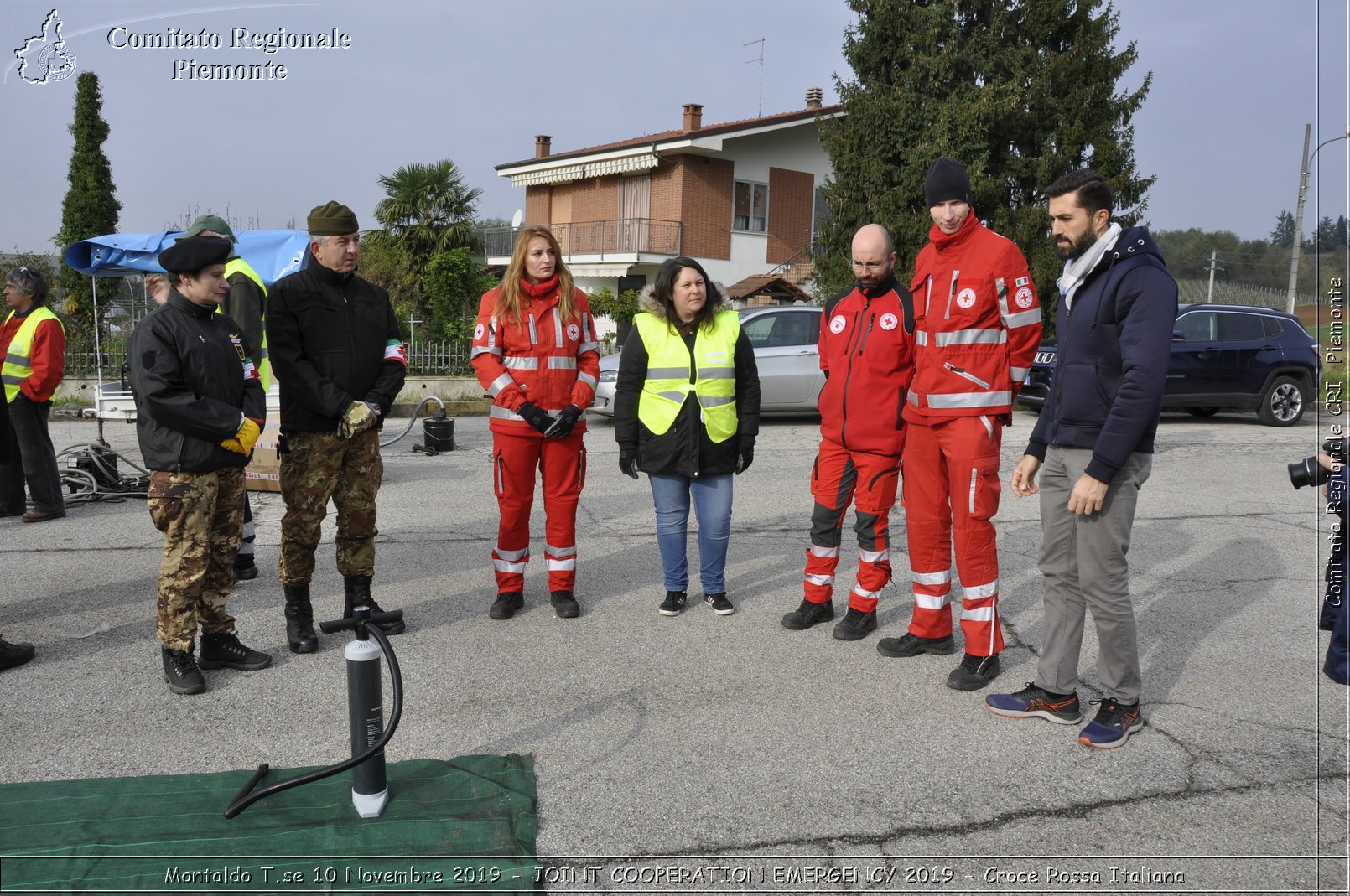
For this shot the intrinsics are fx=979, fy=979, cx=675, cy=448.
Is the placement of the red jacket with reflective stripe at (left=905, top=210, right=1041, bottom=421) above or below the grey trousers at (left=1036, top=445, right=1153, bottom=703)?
above

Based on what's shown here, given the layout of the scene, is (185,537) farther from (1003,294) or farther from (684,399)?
(1003,294)

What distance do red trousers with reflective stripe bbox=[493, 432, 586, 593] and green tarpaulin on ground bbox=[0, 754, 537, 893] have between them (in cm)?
197

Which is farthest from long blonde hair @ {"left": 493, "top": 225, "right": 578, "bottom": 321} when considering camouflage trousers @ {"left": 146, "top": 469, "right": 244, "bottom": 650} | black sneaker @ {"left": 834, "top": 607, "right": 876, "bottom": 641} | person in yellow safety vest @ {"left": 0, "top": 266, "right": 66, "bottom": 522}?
person in yellow safety vest @ {"left": 0, "top": 266, "right": 66, "bottom": 522}

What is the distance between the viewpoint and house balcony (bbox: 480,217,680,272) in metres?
28.8

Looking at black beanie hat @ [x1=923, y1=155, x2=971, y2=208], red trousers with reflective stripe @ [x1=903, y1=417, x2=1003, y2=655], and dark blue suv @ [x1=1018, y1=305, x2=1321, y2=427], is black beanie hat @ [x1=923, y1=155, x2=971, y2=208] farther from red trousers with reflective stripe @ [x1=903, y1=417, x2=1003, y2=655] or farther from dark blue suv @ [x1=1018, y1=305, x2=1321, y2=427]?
dark blue suv @ [x1=1018, y1=305, x2=1321, y2=427]

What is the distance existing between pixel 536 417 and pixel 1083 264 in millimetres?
2803

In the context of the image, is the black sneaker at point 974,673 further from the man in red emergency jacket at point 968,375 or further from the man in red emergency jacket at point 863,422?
the man in red emergency jacket at point 863,422

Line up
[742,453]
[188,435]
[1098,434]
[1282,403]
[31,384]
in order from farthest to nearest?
[1282,403]
[31,384]
[742,453]
[188,435]
[1098,434]

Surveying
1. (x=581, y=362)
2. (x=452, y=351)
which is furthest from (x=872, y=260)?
(x=452, y=351)

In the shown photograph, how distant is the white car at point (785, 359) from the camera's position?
1410 cm

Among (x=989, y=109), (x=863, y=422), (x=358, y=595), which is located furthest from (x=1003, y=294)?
(x=989, y=109)

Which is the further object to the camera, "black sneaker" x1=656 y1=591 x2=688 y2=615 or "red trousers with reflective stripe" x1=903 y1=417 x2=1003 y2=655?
"black sneaker" x1=656 y1=591 x2=688 y2=615

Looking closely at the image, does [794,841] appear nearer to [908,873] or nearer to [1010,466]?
[908,873]

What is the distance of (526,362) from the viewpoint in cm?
539
